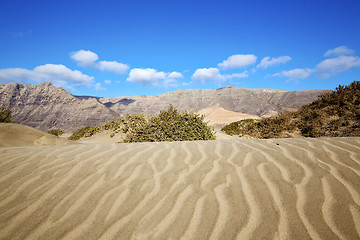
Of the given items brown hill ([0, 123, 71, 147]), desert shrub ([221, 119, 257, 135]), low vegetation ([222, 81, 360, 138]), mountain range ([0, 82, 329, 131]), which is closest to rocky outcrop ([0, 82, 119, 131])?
mountain range ([0, 82, 329, 131])

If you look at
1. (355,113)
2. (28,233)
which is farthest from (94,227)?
(355,113)

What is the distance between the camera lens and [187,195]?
1746mm

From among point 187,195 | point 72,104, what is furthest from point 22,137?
point 72,104

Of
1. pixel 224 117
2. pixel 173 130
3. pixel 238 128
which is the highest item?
pixel 173 130

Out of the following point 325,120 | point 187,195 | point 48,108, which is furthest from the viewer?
point 48,108

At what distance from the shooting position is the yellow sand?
1.39 meters

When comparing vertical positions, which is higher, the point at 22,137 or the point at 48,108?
the point at 48,108

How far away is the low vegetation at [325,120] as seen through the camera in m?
6.29

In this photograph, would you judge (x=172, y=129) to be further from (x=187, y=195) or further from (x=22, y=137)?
(x=187, y=195)

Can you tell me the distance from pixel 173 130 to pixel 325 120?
6.05m

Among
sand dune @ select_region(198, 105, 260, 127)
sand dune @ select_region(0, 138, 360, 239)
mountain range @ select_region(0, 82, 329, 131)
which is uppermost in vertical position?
mountain range @ select_region(0, 82, 329, 131)

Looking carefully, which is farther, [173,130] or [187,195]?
[173,130]

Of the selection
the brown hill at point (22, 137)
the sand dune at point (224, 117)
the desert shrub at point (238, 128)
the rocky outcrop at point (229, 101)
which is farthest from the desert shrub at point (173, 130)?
the rocky outcrop at point (229, 101)

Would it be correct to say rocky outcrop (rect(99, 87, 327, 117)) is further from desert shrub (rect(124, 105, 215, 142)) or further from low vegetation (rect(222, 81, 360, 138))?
desert shrub (rect(124, 105, 215, 142))
